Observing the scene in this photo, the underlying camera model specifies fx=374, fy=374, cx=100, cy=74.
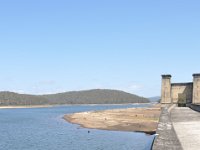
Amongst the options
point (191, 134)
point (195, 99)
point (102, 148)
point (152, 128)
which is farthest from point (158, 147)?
point (195, 99)

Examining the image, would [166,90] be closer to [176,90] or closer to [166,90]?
[166,90]

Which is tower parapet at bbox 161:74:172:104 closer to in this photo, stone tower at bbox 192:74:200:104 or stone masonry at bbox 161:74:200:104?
stone masonry at bbox 161:74:200:104

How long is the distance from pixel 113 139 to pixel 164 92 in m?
54.8

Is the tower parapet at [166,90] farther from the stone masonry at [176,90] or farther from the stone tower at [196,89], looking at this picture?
the stone tower at [196,89]

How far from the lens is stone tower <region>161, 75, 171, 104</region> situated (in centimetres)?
8919

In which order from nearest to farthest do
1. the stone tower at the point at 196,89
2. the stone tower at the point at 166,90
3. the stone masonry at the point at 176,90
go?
the stone tower at the point at 196,89 → the stone masonry at the point at 176,90 → the stone tower at the point at 166,90

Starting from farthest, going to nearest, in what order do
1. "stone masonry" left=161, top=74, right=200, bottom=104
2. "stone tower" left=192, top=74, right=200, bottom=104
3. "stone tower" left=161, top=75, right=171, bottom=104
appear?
1. "stone tower" left=161, top=75, right=171, bottom=104
2. "stone masonry" left=161, top=74, right=200, bottom=104
3. "stone tower" left=192, top=74, right=200, bottom=104

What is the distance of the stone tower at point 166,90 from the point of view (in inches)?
3511

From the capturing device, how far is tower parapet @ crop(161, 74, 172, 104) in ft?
293

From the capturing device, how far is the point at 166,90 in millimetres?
89375

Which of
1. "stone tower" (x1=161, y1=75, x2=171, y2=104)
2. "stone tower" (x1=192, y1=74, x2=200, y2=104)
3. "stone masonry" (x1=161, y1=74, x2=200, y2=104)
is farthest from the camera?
"stone tower" (x1=161, y1=75, x2=171, y2=104)

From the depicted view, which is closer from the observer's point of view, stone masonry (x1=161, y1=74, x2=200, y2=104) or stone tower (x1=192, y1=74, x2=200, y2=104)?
stone tower (x1=192, y1=74, x2=200, y2=104)

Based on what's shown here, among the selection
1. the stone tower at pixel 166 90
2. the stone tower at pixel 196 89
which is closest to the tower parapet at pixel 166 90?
the stone tower at pixel 166 90

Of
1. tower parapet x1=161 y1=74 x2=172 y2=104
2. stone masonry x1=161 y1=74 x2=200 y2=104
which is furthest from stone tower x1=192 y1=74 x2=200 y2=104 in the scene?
tower parapet x1=161 y1=74 x2=172 y2=104
